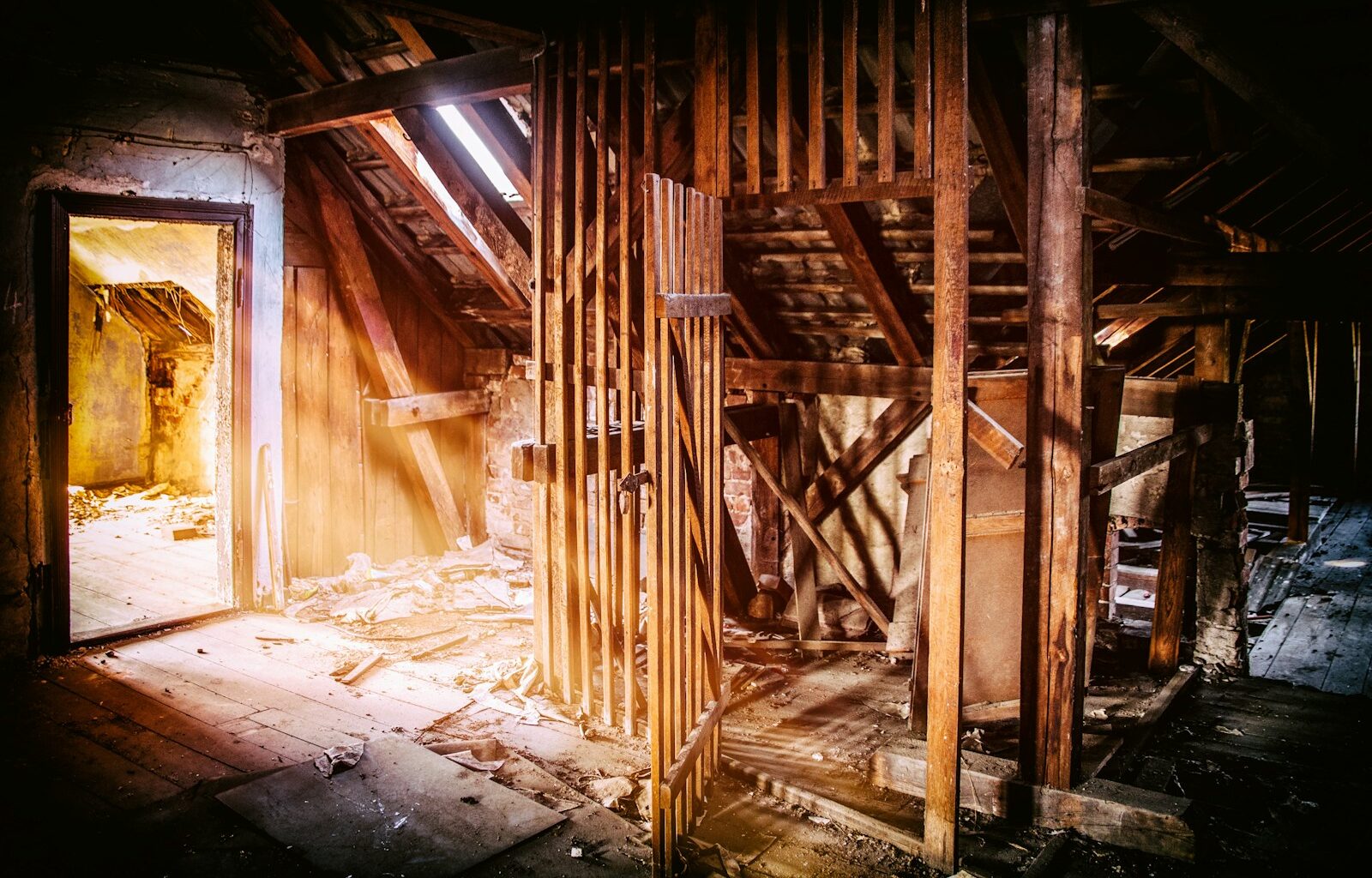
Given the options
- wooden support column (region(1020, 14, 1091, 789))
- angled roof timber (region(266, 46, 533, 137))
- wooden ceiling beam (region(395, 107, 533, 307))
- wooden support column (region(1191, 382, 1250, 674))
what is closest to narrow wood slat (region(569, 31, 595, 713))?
angled roof timber (region(266, 46, 533, 137))

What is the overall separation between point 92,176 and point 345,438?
2.40 meters

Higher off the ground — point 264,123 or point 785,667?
point 264,123

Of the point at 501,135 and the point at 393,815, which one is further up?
the point at 501,135

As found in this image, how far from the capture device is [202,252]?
7.55 m

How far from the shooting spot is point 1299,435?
7.95 m

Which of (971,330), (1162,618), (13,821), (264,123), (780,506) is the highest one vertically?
(264,123)

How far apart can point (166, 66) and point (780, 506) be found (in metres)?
4.88

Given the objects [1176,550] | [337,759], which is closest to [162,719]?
[337,759]

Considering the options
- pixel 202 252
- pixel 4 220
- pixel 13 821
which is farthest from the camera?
pixel 202 252

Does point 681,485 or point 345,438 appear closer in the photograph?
point 681,485

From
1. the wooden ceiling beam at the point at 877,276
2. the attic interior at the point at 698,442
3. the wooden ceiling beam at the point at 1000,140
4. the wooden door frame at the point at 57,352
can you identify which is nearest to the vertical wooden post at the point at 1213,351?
the attic interior at the point at 698,442

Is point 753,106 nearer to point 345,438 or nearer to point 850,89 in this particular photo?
point 850,89

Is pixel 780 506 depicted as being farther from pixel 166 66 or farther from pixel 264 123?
pixel 166 66

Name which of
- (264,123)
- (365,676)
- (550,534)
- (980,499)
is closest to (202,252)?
(264,123)
